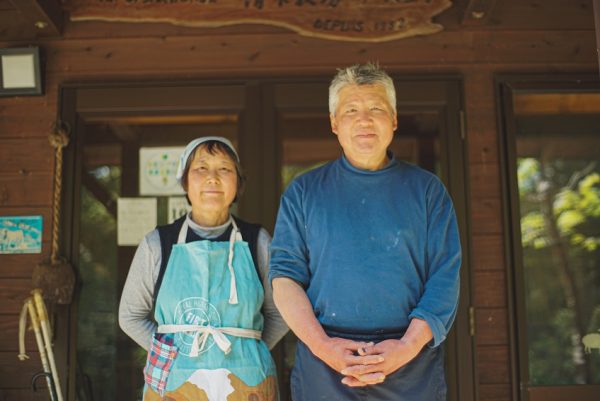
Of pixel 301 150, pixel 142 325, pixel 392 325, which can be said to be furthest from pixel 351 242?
pixel 301 150

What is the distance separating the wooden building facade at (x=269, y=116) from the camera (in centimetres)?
312

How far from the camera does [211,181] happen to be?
2.16 meters

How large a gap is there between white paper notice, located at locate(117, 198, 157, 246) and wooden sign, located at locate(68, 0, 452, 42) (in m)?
0.91

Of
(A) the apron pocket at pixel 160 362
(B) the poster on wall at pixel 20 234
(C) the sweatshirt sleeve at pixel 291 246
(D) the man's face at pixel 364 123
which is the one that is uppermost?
(D) the man's face at pixel 364 123

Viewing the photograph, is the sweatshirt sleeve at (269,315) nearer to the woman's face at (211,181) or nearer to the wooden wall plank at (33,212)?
the woman's face at (211,181)

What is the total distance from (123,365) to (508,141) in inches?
84.3

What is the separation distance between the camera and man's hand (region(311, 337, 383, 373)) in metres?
1.63

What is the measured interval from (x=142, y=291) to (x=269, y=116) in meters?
1.30

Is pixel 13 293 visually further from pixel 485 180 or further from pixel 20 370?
pixel 485 180

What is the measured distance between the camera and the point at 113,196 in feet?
A: 10.6

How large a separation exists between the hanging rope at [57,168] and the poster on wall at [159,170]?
0.37 metres

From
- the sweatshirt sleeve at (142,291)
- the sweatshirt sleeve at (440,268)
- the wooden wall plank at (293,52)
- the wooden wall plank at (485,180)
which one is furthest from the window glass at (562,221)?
the sweatshirt sleeve at (142,291)

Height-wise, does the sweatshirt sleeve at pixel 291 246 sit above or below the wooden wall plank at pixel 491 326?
above

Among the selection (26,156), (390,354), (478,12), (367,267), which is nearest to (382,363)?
(390,354)
